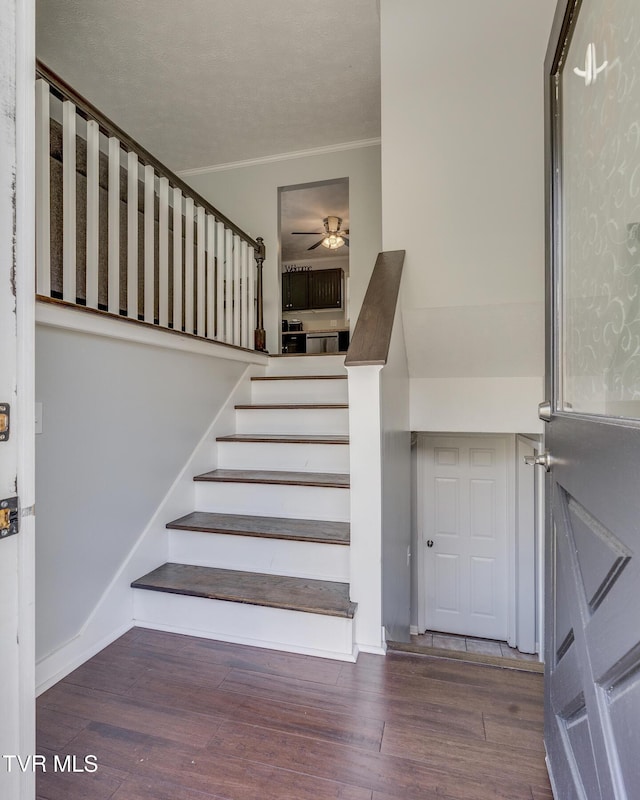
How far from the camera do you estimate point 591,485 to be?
31.2 inches

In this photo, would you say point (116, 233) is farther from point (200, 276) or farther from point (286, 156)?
point (286, 156)

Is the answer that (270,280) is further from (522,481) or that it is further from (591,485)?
(591,485)

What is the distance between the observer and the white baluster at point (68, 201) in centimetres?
166

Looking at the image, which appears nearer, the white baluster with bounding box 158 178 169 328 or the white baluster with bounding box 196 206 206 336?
the white baluster with bounding box 158 178 169 328

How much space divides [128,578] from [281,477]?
0.86m

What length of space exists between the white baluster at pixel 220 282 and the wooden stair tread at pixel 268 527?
4.14ft

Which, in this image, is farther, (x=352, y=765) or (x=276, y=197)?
(x=276, y=197)

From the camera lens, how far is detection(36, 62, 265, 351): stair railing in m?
1.63

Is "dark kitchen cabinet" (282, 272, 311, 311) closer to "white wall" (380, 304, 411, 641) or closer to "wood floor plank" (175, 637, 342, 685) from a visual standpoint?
"white wall" (380, 304, 411, 641)

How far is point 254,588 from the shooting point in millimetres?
1823

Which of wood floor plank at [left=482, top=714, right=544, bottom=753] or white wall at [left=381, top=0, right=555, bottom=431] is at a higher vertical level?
white wall at [left=381, top=0, right=555, bottom=431]

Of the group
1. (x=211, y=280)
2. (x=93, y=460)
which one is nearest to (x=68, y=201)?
(x=93, y=460)
